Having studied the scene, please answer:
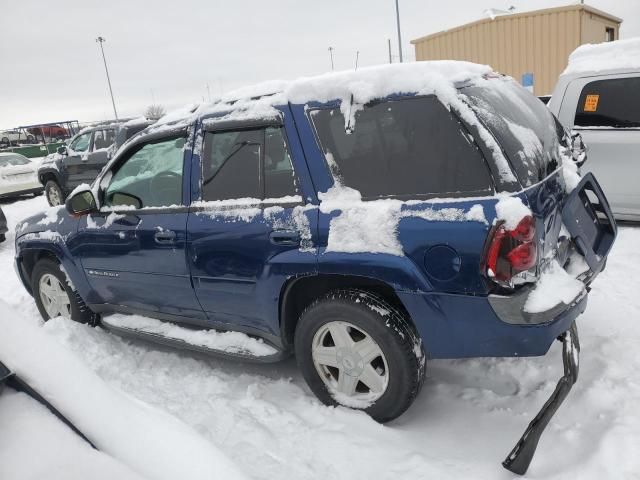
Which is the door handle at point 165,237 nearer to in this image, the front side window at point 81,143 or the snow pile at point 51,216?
the snow pile at point 51,216

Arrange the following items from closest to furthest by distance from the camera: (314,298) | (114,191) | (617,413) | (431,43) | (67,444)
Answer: (67,444), (617,413), (314,298), (114,191), (431,43)

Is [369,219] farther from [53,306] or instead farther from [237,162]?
[53,306]

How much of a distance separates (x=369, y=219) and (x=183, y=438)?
138cm

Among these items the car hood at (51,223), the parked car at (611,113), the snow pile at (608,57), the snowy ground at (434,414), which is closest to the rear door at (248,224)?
the snowy ground at (434,414)

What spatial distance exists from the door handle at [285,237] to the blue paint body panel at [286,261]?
2 cm

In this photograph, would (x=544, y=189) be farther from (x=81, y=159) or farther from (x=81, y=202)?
(x=81, y=159)

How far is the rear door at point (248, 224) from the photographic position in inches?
110

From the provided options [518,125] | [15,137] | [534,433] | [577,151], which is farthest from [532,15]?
[15,137]

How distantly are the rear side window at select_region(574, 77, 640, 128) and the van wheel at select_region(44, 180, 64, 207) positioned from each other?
1124 cm

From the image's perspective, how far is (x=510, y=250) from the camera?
2.26 metres

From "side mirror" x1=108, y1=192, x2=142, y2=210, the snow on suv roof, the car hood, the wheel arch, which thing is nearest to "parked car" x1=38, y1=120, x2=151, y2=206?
the car hood

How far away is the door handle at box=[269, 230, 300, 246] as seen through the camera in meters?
2.76

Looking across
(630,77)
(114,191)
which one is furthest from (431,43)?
(114,191)

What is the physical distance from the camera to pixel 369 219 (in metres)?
2.54
